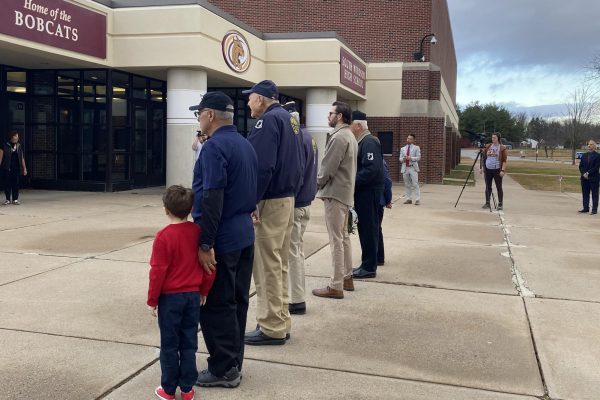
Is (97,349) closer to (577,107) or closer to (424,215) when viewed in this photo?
(424,215)

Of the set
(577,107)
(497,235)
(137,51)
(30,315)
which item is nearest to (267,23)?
(137,51)

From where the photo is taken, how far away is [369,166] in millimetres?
6578

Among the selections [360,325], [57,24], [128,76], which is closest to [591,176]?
[360,325]

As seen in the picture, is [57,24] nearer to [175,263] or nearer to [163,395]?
[175,263]

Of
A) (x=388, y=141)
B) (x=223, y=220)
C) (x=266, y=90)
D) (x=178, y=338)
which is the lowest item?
(x=178, y=338)

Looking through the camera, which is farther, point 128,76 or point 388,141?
point 388,141

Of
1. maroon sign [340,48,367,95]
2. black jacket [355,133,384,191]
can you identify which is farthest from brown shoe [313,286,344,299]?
maroon sign [340,48,367,95]

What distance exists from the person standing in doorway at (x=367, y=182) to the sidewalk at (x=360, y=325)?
602 millimetres

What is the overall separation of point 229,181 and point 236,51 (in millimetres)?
14100

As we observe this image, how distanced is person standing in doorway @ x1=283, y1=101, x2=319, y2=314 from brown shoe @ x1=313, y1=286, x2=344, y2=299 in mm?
609

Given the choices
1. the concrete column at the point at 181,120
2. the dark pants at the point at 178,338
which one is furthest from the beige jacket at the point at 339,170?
the concrete column at the point at 181,120

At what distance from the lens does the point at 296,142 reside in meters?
4.50

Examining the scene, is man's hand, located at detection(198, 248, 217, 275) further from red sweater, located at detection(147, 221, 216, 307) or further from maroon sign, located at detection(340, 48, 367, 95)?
maroon sign, located at detection(340, 48, 367, 95)

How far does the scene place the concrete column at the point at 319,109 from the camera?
20.8 m
